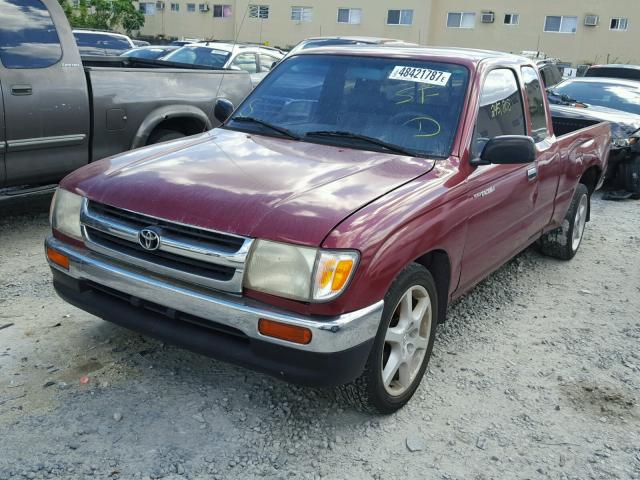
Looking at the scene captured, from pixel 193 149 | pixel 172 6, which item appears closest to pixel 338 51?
pixel 193 149

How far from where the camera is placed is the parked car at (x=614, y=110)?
28.6 feet

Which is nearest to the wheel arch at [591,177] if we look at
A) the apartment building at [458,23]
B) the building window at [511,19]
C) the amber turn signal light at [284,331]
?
the amber turn signal light at [284,331]

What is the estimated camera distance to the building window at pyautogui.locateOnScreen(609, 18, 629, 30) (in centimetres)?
3747

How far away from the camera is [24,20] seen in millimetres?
5320

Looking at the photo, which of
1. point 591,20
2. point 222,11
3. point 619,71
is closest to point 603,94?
point 619,71

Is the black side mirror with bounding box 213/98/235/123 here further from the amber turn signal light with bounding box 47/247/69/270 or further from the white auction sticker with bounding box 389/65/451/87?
the amber turn signal light with bounding box 47/247/69/270

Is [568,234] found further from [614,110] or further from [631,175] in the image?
[614,110]

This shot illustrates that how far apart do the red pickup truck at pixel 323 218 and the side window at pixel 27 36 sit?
2.08 metres

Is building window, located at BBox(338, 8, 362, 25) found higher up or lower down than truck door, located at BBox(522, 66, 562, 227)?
higher up

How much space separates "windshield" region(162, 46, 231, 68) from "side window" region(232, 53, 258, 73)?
302mm

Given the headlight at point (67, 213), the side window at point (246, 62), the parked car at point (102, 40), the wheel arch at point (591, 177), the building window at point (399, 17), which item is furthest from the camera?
the building window at point (399, 17)

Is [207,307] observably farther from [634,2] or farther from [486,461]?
[634,2]

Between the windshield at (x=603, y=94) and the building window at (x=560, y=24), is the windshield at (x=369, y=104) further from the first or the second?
the building window at (x=560, y=24)

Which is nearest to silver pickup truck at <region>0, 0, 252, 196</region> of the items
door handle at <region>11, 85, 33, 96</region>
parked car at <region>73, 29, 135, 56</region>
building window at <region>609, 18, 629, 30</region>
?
door handle at <region>11, 85, 33, 96</region>
